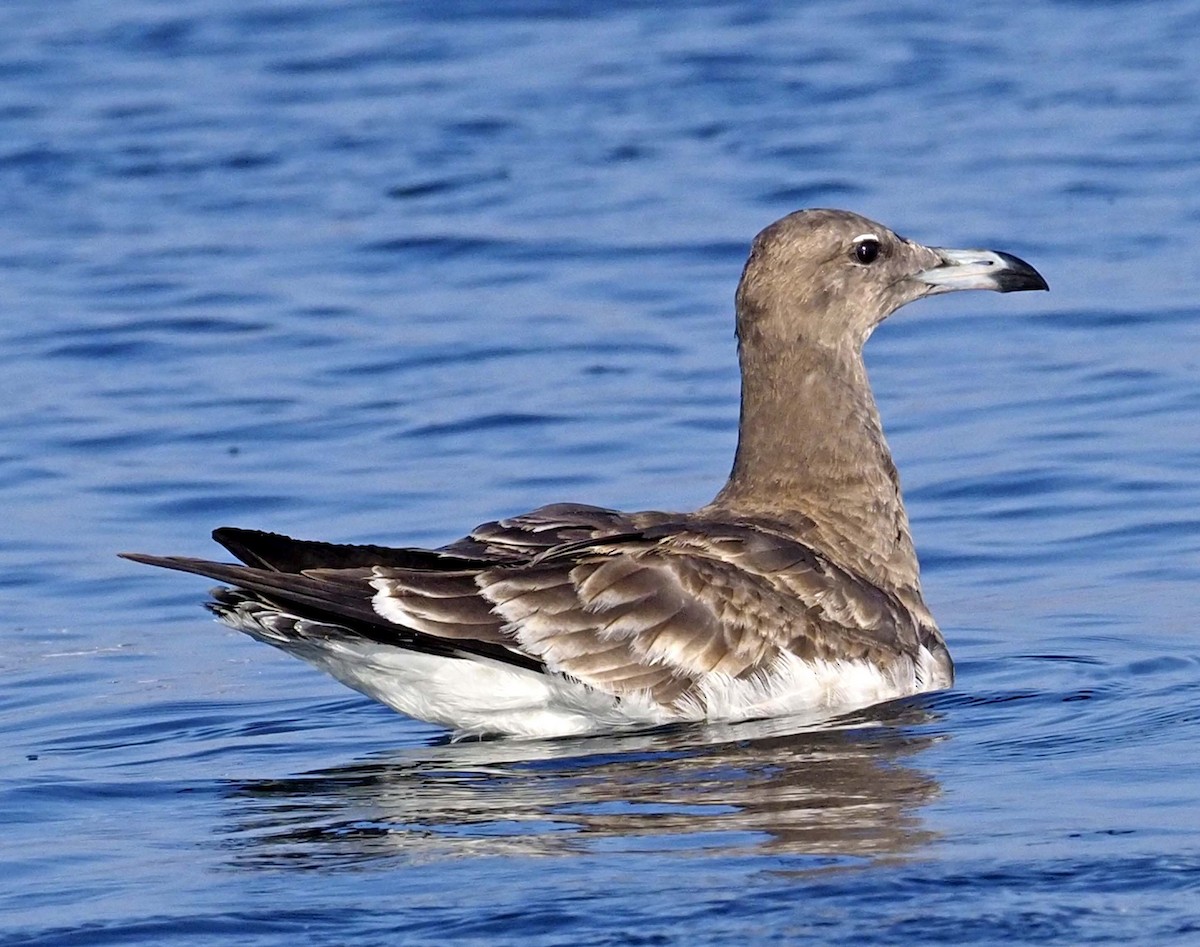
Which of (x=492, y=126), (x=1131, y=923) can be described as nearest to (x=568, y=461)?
(x=1131, y=923)

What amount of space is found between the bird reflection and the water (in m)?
0.02

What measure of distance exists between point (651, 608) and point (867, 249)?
1897mm

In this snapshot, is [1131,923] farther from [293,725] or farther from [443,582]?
[293,725]

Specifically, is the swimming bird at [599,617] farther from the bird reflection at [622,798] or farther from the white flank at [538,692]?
the bird reflection at [622,798]

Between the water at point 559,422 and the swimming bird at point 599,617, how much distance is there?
0.70 feet

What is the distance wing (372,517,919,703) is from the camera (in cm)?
771

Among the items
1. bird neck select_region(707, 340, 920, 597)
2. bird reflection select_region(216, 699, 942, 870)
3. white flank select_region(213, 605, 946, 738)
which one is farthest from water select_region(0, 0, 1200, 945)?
bird neck select_region(707, 340, 920, 597)

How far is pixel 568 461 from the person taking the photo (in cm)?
1147

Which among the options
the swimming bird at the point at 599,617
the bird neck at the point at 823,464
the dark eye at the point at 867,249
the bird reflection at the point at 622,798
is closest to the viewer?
the bird reflection at the point at 622,798

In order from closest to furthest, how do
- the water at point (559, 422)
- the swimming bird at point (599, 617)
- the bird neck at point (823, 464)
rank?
the water at point (559, 422)
the swimming bird at point (599, 617)
the bird neck at point (823, 464)

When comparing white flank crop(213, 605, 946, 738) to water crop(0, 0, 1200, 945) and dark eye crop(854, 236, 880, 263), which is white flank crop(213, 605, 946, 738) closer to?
water crop(0, 0, 1200, 945)

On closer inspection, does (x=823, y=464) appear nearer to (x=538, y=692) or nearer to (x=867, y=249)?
(x=867, y=249)

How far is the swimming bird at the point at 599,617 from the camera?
7645mm

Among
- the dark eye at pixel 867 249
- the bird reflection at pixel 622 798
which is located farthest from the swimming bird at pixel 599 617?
the dark eye at pixel 867 249
